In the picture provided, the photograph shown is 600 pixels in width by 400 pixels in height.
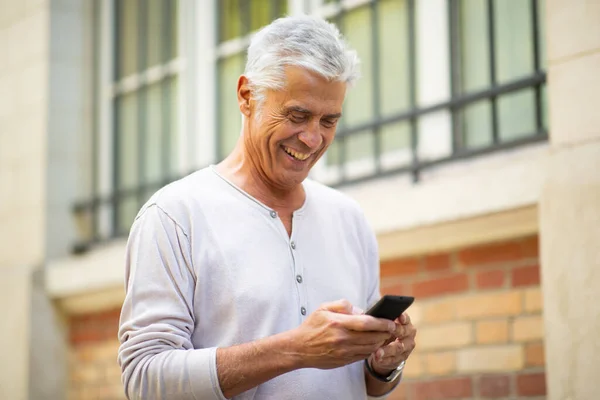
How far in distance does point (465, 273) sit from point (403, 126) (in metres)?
0.97

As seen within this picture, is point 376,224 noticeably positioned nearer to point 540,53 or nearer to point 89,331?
point 540,53

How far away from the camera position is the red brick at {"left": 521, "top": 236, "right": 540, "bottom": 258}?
403 cm

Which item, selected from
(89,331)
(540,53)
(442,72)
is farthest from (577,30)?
(89,331)

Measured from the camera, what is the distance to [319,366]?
2.22 meters

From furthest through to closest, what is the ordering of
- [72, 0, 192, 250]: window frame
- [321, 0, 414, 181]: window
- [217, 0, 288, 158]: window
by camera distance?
[72, 0, 192, 250]: window frame, [217, 0, 288, 158]: window, [321, 0, 414, 181]: window

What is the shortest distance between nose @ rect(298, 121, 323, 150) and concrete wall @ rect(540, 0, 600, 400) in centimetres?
139

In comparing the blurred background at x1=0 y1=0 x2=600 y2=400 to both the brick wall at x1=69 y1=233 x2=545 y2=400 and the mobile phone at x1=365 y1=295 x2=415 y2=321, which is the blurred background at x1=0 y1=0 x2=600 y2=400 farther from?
the mobile phone at x1=365 y1=295 x2=415 y2=321

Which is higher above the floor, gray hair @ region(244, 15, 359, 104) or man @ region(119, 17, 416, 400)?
gray hair @ region(244, 15, 359, 104)

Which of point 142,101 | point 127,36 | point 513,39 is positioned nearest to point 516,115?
point 513,39

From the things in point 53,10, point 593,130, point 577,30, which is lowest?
point 593,130

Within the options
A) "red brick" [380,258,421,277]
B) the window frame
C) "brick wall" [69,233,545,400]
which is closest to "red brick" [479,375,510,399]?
"brick wall" [69,233,545,400]

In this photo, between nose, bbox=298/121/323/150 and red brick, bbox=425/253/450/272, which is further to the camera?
red brick, bbox=425/253/450/272

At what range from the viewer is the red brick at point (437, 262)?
444 centimetres

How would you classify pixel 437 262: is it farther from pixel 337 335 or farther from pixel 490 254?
pixel 337 335
